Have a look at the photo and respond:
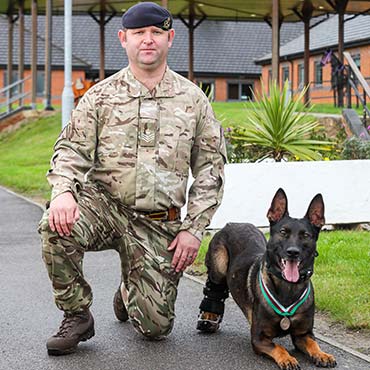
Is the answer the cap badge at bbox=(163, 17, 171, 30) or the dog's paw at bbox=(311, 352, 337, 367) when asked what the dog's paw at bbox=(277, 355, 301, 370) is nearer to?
the dog's paw at bbox=(311, 352, 337, 367)

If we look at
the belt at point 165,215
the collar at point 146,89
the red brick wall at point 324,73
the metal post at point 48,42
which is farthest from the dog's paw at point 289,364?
the red brick wall at point 324,73

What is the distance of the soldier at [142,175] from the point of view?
5.62 m

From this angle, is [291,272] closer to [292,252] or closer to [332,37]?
[292,252]

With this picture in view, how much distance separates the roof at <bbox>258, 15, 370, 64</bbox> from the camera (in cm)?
3919

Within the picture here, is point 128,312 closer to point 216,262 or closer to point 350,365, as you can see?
point 216,262

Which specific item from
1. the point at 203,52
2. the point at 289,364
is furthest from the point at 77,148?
the point at 203,52

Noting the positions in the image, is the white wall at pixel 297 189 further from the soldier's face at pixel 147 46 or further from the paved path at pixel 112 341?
the soldier's face at pixel 147 46

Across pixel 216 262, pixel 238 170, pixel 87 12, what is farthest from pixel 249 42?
pixel 216 262

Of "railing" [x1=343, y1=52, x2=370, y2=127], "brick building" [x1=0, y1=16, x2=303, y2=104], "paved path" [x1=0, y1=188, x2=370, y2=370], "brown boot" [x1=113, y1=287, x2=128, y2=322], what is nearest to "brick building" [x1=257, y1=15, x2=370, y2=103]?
"brick building" [x1=0, y1=16, x2=303, y2=104]

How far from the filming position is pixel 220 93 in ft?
177

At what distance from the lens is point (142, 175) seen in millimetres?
5648

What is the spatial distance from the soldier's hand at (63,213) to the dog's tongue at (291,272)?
125 centimetres

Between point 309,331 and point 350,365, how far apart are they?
307 mm

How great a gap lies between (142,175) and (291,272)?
1130 mm
